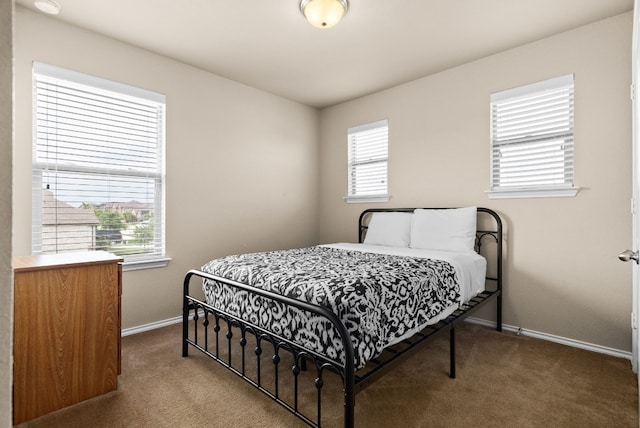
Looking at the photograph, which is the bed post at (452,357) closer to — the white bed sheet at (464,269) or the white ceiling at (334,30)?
the white bed sheet at (464,269)

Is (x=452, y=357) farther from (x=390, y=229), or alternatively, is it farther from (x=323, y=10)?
(x=323, y=10)

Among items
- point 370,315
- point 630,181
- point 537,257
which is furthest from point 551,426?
point 630,181

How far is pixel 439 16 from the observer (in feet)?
7.84

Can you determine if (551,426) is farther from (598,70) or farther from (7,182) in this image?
(598,70)

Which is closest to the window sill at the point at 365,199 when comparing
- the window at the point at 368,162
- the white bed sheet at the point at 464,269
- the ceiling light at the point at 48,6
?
the window at the point at 368,162

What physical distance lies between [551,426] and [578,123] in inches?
88.3

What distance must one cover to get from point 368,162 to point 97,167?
284 centimetres

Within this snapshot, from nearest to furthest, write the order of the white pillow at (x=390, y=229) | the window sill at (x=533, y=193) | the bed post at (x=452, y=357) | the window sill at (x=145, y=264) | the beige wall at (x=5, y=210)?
the beige wall at (x=5, y=210)
the bed post at (x=452, y=357)
the window sill at (x=533, y=193)
the window sill at (x=145, y=264)
the white pillow at (x=390, y=229)

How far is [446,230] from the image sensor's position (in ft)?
9.73

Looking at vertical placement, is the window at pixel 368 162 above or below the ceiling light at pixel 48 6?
below

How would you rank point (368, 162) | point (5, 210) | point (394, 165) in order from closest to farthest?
point (5, 210)
point (394, 165)
point (368, 162)

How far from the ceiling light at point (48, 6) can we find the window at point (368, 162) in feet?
9.83

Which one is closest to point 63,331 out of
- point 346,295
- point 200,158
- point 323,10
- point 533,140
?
point 346,295

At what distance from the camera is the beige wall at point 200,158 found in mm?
2348
